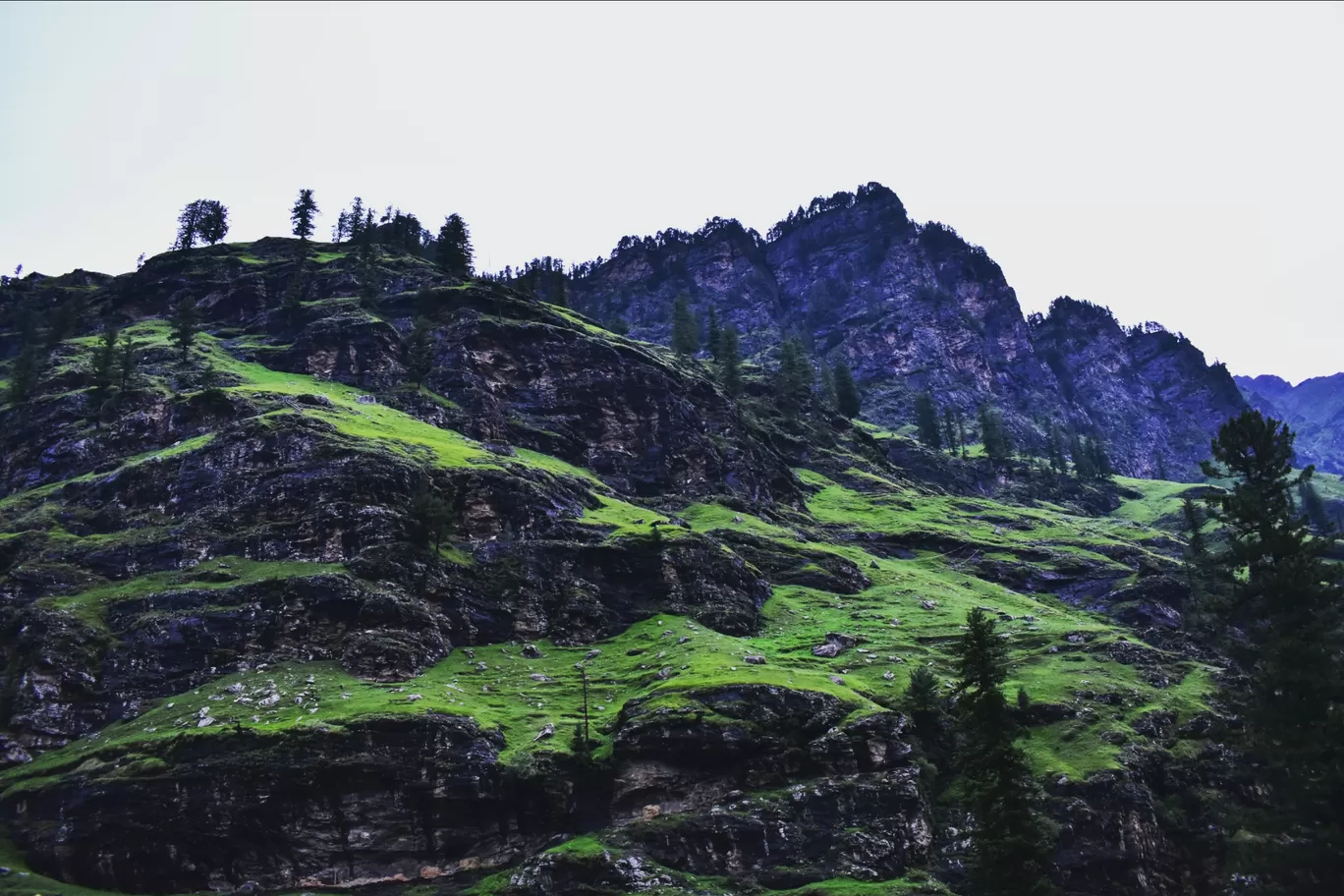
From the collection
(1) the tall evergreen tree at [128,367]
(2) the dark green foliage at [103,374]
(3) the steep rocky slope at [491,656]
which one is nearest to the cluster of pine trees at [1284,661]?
(3) the steep rocky slope at [491,656]

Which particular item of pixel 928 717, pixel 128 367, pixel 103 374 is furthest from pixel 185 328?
pixel 928 717

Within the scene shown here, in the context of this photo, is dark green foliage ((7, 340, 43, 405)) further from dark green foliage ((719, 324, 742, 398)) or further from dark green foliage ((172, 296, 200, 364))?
dark green foliage ((719, 324, 742, 398))

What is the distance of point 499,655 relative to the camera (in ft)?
273

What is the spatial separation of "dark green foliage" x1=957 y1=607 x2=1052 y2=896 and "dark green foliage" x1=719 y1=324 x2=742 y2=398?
14508cm

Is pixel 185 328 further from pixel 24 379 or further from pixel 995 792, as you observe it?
pixel 995 792

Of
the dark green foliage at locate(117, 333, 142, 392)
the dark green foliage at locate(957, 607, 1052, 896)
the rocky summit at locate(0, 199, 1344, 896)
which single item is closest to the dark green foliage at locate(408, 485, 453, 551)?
the rocky summit at locate(0, 199, 1344, 896)

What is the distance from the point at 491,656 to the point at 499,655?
853 mm

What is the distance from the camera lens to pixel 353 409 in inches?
4660

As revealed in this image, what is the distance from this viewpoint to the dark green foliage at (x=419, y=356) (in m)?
141

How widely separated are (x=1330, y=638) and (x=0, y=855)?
81.4m

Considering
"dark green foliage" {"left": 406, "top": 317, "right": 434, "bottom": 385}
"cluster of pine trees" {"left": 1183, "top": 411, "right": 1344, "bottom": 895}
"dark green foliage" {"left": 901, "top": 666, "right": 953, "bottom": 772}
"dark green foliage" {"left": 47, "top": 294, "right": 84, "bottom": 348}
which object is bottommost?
"dark green foliage" {"left": 901, "top": 666, "right": 953, "bottom": 772}

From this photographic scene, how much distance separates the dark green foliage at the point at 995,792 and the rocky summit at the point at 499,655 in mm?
7459

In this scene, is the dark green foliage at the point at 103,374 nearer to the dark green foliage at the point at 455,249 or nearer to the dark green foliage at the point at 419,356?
the dark green foliage at the point at 419,356

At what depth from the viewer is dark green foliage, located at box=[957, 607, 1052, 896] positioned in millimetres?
41344
